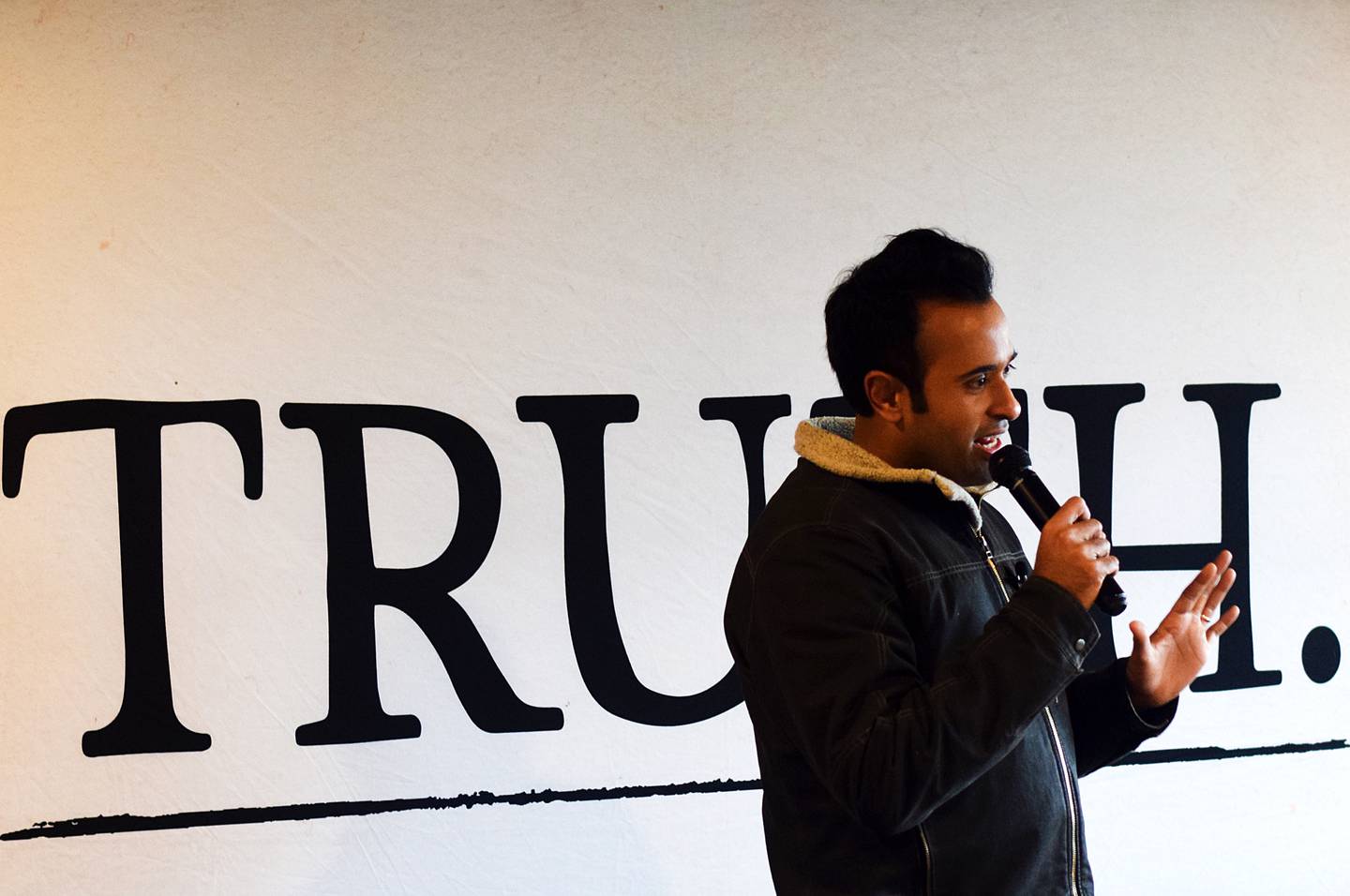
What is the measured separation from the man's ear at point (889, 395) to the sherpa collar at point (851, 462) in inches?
2.0

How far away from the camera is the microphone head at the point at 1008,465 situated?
4.08 feet

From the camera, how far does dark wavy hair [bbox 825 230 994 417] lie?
47.9 inches

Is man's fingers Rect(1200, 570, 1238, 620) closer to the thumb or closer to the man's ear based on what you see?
the thumb

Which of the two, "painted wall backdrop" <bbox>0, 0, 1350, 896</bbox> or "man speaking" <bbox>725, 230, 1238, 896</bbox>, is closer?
"man speaking" <bbox>725, 230, 1238, 896</bbox>

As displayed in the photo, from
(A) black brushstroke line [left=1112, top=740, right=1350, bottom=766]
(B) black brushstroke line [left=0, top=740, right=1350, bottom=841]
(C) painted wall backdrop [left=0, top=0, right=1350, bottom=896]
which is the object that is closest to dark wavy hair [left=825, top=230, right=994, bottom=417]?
(C) painted wall backdrop [left=0, top=0, right=1350, bottom=896]

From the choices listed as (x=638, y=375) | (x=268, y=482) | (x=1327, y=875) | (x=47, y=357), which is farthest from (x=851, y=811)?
(x=1327, y=875)

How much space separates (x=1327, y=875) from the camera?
237 centimetres

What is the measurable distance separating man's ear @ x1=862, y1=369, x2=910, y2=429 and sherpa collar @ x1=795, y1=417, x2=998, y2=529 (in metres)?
0.05

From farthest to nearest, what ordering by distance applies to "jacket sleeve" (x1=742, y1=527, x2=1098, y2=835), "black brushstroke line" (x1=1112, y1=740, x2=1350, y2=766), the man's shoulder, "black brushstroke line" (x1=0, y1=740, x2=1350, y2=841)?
"black brushstroke line" (x1=1112, y1=740, x2=1350, y2=766) → "black brushstroke line" (x1=0, y1=740, x2=1350, y2=841) → the man's shoulder → "jacket sleeve" (x1=742, y1=527, x2=1098, y2=835)

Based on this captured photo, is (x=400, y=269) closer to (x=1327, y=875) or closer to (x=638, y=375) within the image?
(x=638, y=375)

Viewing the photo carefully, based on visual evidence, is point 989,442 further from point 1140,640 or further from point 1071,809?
point 1071,809

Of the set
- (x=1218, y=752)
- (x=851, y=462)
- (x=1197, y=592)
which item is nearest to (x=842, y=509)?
(x=851, y=462)

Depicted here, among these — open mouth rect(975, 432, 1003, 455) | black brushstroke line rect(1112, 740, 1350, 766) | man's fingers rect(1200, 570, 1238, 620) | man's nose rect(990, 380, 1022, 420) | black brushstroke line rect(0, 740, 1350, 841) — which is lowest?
black brushstroke line rect(1112, 740, 1350, 766)

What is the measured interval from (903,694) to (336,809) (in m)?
1.38
